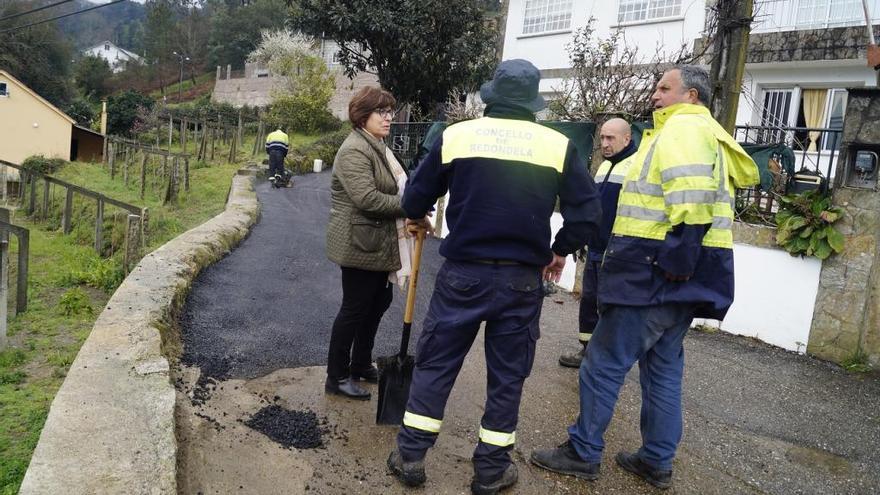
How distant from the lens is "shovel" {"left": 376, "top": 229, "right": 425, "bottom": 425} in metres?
3.55

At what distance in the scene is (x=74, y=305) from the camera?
7875 millimetres

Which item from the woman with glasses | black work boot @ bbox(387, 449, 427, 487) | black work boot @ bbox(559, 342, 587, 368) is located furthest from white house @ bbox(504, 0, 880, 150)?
Result: black work boot @ bbox(387, 449, 427, 487)

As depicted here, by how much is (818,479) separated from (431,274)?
515cm

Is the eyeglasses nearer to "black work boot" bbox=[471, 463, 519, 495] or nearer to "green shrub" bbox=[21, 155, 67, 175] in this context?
"black work boot" bbox=[471, 463, 519, 495]

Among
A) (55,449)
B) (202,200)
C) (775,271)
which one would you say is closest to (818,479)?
(775,271)

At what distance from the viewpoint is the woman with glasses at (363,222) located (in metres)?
3.65

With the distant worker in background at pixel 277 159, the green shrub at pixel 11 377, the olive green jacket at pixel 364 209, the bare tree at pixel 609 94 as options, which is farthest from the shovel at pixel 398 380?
the distant worker in background at pixel 277 159

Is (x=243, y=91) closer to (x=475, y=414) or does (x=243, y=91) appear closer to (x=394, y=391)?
(x=475, y=414)

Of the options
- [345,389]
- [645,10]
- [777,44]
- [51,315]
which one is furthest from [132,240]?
[777,44]

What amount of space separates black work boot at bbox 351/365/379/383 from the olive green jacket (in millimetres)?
761

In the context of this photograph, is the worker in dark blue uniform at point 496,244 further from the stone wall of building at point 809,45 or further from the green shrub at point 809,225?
the stone wall of building at point 809,45

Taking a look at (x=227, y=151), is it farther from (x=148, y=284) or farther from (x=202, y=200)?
(x=148, y=284)

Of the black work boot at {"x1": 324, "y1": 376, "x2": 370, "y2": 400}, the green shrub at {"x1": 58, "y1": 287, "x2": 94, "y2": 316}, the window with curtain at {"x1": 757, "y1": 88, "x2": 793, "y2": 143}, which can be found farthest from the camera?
the window with curtain at {"x1": 757, "y1": 88, "x2": 793, "y2": 143}

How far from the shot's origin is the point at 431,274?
8.20 metres
